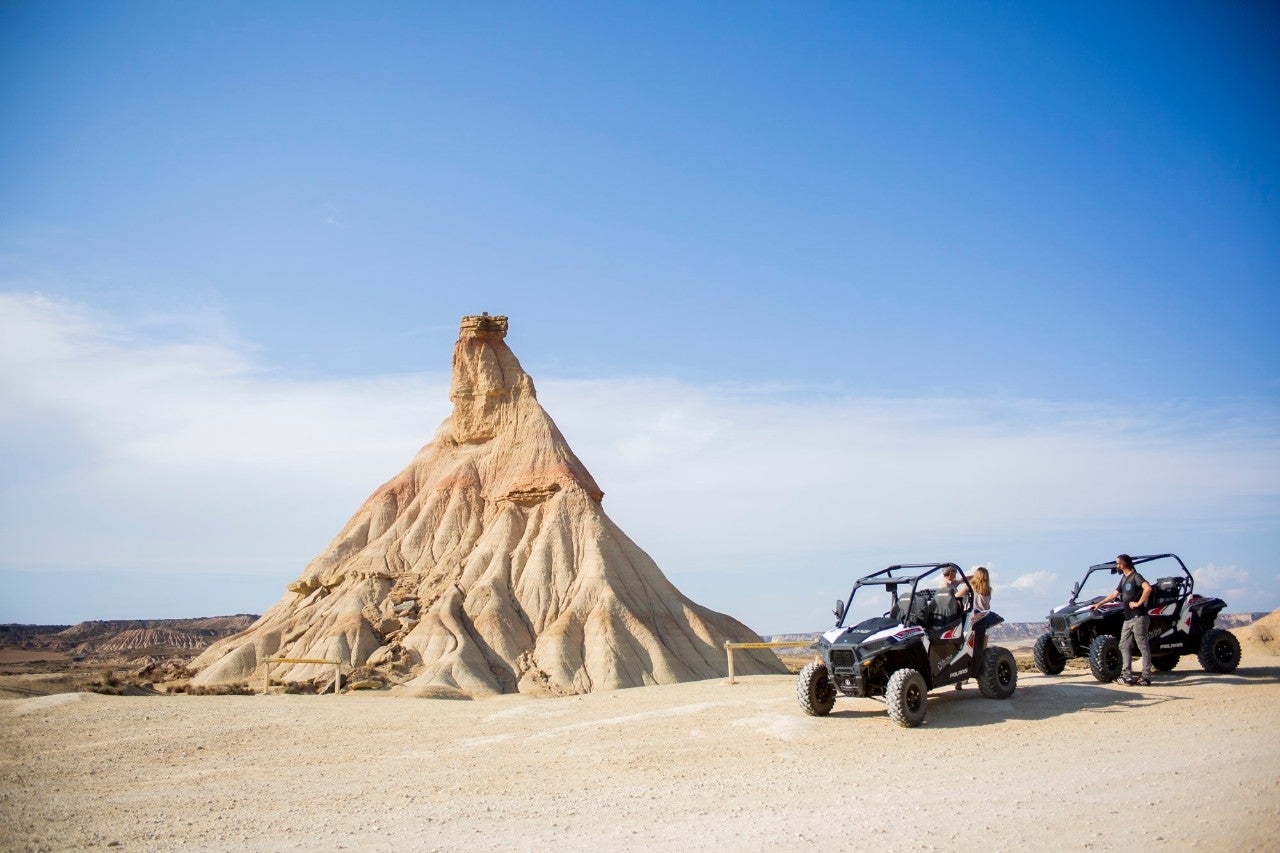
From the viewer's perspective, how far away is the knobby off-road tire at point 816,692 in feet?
55.0

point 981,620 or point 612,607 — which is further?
point 612,607

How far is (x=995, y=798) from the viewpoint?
11320mm

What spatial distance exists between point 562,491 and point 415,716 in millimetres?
30615

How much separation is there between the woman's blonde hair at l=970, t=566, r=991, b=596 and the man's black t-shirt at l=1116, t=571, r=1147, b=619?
3019 millimetres

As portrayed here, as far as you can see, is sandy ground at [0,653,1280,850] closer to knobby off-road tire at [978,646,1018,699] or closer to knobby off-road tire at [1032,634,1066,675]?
knobby off-road tire at [978,646,1018,699]

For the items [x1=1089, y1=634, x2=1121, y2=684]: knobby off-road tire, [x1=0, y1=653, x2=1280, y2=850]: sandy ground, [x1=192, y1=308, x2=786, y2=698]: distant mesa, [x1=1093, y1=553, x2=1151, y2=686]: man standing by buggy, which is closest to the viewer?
[x1=0, y1=653, x2=1280, y2=850]: sandy ground

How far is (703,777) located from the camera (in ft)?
44.3

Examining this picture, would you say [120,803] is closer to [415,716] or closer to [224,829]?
[224,829]

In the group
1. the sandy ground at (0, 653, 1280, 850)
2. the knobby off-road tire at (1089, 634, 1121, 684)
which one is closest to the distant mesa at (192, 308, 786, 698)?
the sandy ground at (0, 653, 1280, 850)

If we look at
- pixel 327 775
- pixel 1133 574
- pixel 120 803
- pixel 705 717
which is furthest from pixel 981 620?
pixel 120 803

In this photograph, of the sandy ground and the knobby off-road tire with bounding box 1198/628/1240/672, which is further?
the knobby off-road tire with bounding box 1198/628/1240/672

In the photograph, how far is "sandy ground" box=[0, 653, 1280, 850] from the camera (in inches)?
413

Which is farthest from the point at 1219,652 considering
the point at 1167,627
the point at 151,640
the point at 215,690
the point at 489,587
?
the point at 151,640

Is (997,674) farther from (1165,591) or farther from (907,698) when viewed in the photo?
(1165,591)
